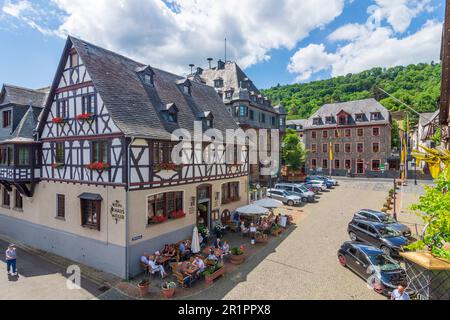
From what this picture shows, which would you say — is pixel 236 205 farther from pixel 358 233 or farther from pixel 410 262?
pixel 410 262

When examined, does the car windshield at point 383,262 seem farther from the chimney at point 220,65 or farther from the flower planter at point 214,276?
the chimney at point 220,65

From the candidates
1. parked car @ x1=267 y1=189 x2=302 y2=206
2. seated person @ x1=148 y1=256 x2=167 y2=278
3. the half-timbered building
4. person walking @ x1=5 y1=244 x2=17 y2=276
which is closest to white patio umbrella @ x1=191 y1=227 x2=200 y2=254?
the half-timbered building

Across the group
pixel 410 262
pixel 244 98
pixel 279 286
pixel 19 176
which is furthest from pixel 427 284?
pixel 244 98

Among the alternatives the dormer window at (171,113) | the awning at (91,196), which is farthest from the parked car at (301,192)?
the awning at (91,196)

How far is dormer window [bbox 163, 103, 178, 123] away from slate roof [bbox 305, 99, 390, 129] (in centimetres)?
4139

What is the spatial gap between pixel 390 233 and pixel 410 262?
33.6ft

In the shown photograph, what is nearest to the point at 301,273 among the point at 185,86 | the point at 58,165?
the point at 58,165

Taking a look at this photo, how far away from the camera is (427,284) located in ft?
20.9

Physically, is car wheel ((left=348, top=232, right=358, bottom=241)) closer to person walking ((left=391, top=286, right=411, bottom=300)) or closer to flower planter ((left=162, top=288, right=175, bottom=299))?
person walking ((left=391, top=286, right=411, bottom=300))

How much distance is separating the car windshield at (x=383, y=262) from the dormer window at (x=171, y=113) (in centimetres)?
1339

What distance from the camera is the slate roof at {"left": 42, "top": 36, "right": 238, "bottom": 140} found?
13.8m

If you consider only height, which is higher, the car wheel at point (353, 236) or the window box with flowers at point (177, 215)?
the window box with flowers at point (177, 215)

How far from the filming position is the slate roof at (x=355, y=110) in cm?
4678

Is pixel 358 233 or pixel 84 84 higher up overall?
pixel 84 84
